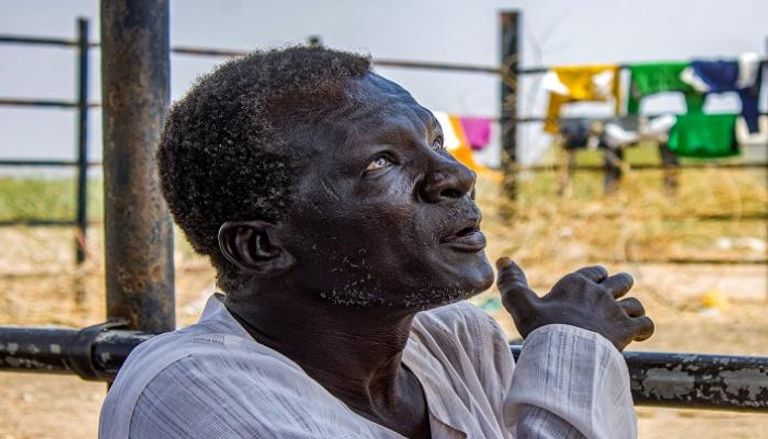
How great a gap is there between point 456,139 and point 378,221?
19.2 feet

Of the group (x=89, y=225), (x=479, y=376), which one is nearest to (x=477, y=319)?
(x=479, y=376)


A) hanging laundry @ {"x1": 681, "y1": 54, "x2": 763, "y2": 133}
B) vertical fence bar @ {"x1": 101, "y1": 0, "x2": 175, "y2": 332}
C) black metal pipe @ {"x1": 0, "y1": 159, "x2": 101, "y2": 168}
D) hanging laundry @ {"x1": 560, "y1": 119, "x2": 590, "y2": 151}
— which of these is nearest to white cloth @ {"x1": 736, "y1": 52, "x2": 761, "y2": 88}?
hanging laundry @ {"x1": 681, "y1": 54, "x2": 763, "y2": 133}

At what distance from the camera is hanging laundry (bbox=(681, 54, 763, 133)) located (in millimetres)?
7230

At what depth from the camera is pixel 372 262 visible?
121cm

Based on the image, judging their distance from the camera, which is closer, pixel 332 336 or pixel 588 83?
pixel 332 336

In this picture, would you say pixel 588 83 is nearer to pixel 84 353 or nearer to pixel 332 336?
pixel 84 353

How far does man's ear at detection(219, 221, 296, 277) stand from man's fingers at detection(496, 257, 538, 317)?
29 cm

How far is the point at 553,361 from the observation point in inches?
48.1

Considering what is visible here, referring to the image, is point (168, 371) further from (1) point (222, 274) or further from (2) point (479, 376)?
(2) point (479, 376)

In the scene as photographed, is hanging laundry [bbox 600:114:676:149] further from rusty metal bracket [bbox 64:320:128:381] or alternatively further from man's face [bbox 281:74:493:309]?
man's face [bbox 281:74:493:309]

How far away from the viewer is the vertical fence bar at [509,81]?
746 cm

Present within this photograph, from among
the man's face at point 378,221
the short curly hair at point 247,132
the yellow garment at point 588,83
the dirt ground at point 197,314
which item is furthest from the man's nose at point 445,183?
the yellow garment at point 588,83

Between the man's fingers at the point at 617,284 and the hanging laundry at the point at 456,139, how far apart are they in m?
5.51

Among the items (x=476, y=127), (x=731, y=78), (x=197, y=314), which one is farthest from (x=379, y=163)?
(x=731, y=78)
